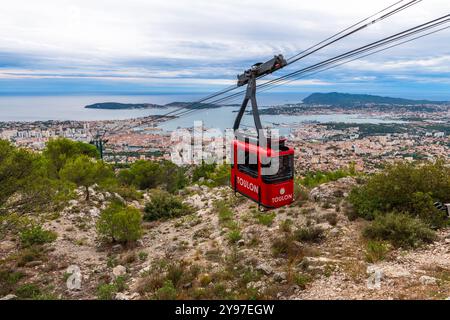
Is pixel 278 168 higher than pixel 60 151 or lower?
higher

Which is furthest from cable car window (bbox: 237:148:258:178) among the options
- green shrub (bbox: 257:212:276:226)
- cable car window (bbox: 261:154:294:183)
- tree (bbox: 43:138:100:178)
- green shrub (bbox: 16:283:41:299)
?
tree (bbox: 43:138:100:178)

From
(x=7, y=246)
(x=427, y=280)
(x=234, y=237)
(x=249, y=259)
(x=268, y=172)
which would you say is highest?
(x=268, y=172)

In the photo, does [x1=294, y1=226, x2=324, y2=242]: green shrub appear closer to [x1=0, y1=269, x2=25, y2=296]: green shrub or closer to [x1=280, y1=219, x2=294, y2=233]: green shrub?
[x1=280, y1=219, x2=294, y2=233]: green shrub

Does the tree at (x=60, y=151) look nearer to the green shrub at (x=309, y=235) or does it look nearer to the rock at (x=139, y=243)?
the rock at (x=139, y=243)

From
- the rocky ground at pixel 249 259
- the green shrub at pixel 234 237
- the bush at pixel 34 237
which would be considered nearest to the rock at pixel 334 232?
the rocky ground at pixel 249 259

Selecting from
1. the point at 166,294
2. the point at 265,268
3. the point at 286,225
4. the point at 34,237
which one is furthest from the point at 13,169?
the point at 286,225

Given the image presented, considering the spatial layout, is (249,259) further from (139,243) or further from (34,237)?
(34,237)
